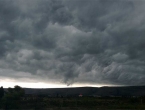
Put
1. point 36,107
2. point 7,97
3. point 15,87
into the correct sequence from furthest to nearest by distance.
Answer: point 15,87, point 7,97, point 36,107

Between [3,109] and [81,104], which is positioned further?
[81,104]

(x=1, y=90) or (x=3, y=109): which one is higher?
(x=1, y=90)

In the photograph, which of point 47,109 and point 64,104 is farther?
point 64,104

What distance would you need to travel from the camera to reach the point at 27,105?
80875 mm

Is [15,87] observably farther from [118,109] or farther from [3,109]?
[118,109]

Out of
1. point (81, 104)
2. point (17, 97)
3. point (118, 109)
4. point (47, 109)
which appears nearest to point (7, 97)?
point (17, 97)

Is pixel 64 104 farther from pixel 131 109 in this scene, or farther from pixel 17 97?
pixel 131 109

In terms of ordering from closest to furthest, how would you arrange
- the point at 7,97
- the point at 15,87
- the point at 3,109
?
the point at 3,109 < the point at 7,97 < the point at 15,87

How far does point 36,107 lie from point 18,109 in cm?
544

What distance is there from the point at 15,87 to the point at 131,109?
39627mm

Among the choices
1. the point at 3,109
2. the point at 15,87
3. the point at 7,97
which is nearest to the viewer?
the point at 3,109

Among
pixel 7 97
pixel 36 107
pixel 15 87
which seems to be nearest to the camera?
pixel 36 107

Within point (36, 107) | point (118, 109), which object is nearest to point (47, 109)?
point (36, 107)

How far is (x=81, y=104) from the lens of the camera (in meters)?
92.6
